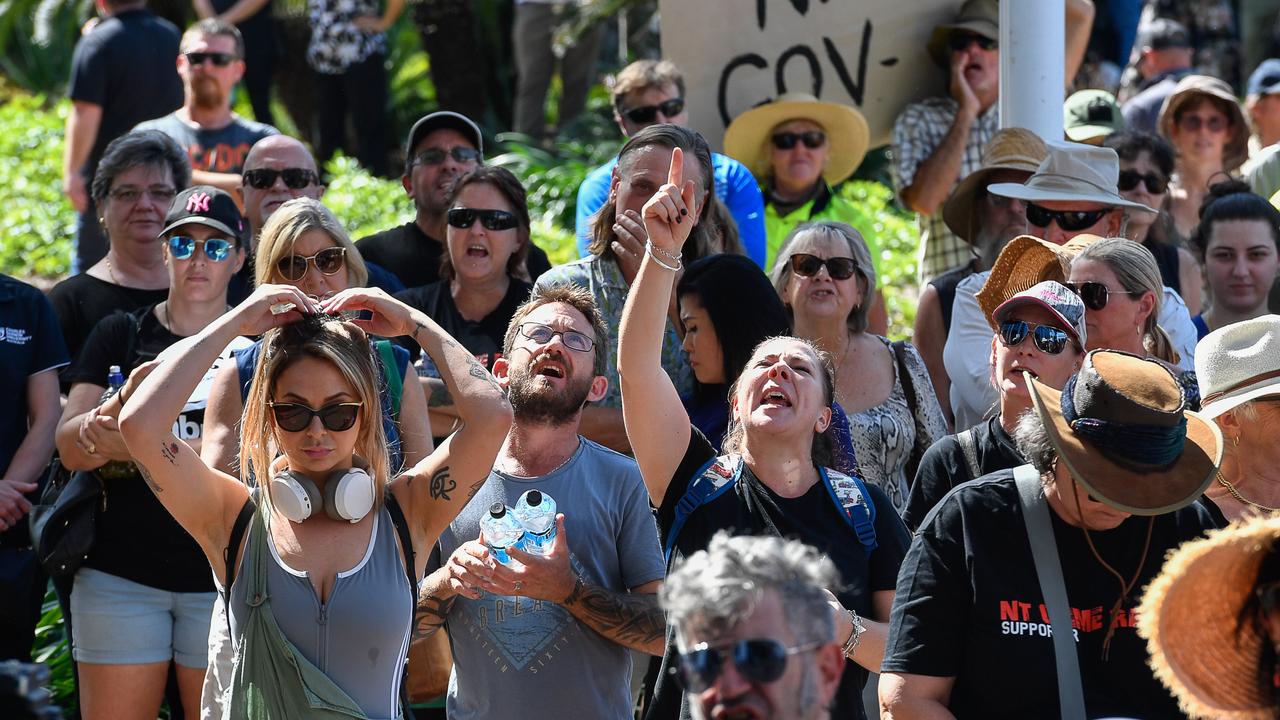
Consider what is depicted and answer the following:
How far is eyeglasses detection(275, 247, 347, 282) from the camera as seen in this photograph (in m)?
4.93

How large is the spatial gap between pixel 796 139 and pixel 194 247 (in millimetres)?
2748

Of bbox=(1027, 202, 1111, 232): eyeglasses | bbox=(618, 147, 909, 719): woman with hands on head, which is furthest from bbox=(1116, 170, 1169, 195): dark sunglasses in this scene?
bbox=(618, 147, 909, 719): woman with hands on head

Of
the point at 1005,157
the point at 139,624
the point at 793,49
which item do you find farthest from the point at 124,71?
the point at 1005,157

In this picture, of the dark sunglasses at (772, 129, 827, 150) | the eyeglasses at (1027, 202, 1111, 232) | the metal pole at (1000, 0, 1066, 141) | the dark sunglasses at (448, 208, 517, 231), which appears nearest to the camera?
the dark sunglasses at (448, 208, 517, 231)

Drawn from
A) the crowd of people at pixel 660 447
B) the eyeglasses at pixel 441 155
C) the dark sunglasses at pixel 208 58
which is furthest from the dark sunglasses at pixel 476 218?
the dark sunglasses at pixel 208 58

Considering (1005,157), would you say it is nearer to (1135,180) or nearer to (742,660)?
(1135,180)

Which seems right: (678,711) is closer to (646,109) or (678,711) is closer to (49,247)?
(646,109)

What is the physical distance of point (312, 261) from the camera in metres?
4.93

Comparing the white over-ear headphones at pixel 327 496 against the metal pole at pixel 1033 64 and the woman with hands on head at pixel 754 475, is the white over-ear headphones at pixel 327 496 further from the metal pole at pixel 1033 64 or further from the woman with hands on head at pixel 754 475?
the metal pole at pixel 1033 64

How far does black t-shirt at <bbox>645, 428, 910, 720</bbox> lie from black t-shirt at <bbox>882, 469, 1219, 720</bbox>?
0.44 meters

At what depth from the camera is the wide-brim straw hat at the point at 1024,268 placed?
4.85 metres

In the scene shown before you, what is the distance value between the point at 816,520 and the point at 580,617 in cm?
67

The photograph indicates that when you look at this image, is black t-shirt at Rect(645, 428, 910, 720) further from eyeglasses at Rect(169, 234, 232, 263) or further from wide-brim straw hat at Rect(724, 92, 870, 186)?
wide-brim straw hat at Rect(724, 92, 870, 186)

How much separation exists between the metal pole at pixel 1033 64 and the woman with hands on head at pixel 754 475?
8.04ft
